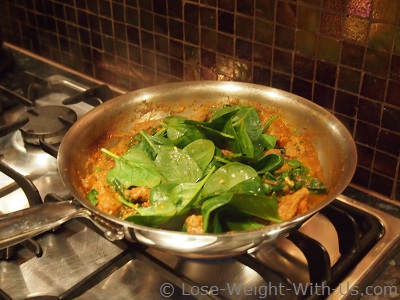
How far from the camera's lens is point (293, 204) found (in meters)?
0.75

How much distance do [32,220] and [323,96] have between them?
0.54 m

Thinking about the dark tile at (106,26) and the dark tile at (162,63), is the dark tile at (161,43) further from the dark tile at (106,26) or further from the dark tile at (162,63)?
the dark tile at (106,26)

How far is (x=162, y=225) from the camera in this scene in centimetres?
74

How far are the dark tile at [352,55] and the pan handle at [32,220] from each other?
495 millimetres

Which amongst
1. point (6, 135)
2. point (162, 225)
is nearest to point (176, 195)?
point (162, 225)

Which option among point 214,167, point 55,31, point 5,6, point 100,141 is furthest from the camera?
point 5,6

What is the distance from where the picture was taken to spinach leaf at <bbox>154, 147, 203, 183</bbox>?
822 mm

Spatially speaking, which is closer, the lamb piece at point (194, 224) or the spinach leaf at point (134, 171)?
the lamb piece at point (194, 224)

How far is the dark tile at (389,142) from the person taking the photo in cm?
88

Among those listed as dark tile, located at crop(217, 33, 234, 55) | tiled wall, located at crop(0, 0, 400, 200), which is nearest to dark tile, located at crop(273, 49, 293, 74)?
tiled wall, located at crop(0, 0, 400, 200)

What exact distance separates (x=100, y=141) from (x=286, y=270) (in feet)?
1.28

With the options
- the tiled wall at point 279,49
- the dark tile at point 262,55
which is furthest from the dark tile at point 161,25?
the dark tile at point 262,55

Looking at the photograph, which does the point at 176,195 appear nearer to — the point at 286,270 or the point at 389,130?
the point at 286,270

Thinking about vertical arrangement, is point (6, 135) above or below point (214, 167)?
below
